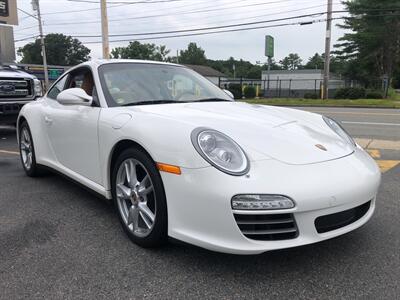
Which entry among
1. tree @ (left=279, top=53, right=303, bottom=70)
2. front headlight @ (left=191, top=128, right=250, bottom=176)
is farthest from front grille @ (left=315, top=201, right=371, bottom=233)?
tree @ (left=279, top=53, right=303, bottom=70)

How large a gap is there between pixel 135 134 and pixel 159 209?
0.55 m

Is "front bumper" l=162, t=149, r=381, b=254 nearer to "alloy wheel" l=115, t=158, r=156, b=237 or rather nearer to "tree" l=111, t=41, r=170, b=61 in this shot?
"alloy wheel" l=115, t=158, r=156, b=237

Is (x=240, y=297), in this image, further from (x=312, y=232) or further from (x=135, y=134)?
(x=135, y=134)

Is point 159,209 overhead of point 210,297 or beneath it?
overhead

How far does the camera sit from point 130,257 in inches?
110

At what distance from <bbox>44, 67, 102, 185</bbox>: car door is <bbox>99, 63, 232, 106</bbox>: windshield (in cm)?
17

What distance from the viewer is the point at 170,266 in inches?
105

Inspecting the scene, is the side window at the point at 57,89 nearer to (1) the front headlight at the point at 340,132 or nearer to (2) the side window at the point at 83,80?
(2) the side window at the point at 83,80

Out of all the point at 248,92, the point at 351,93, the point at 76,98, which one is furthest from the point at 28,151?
the point at 248,92

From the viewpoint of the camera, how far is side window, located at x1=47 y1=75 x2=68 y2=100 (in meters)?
4.45

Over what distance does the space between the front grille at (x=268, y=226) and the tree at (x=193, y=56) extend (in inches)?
4499

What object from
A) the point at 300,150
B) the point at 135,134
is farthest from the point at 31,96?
the point at 300,150

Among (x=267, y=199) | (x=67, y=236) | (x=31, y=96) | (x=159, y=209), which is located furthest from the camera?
(x=31, y=96)

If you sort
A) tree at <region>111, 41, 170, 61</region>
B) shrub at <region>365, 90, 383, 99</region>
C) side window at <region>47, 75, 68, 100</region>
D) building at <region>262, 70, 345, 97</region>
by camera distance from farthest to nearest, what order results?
tree at <region>111, 41, 170, 61</region> < building at <region>262, 70, 345, 97</region> < shrub at <region>365, 90, 383, 99</region> < side window at <region>47, 75, 68, 100</region>
